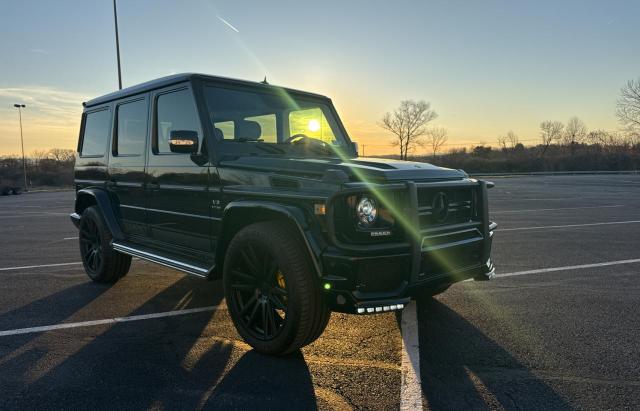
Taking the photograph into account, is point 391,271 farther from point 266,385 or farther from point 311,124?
point 311,124

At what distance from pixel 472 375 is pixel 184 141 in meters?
2.81

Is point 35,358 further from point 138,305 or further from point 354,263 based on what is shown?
point 354,263

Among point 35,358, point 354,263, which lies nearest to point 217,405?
point 354,263

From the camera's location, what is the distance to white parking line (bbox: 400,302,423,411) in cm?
269

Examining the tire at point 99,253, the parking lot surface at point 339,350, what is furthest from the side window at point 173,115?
the parking lot surface at point 339,350

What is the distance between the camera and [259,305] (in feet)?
11.5

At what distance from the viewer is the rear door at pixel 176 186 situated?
4.05 meters

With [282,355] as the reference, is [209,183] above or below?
above

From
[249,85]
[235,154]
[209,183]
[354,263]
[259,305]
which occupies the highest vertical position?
[249,85]

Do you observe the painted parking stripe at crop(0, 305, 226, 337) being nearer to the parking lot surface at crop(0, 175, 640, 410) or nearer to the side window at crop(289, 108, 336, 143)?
the parking lot surface at crop(0, 175, 640, 410)

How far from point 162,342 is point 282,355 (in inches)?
40.6

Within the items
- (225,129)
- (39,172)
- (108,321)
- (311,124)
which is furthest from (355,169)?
(39,172)

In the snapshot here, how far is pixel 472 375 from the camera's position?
3.04 m

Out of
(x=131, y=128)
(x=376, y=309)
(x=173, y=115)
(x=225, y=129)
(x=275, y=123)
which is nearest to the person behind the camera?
(x=376, y=309)
